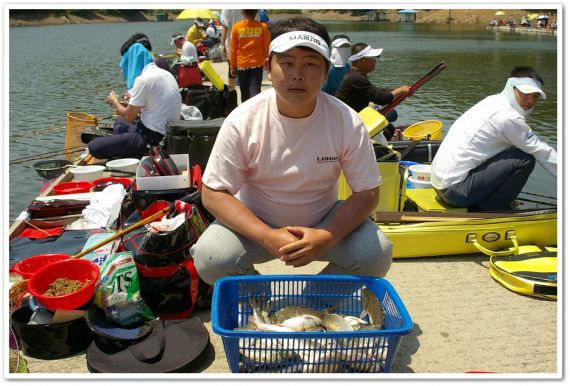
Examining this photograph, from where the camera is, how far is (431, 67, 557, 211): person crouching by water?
141 inches

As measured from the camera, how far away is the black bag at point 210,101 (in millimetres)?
7977

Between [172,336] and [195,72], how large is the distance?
25.4 ft

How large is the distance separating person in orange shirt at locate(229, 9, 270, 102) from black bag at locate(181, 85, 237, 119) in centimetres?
51

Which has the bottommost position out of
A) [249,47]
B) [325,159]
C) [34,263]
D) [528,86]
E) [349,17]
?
[34,263]

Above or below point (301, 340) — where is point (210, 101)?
above

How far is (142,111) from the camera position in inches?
217

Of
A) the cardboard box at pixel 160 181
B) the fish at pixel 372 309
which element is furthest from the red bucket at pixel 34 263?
the fish at pixel 372 309

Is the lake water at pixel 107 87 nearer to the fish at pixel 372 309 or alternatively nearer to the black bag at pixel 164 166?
the black bag at pixel 164 166

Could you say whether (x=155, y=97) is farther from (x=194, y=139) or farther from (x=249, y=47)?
(x=249, y=47)

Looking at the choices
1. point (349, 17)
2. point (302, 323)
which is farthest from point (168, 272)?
point (349, 17)

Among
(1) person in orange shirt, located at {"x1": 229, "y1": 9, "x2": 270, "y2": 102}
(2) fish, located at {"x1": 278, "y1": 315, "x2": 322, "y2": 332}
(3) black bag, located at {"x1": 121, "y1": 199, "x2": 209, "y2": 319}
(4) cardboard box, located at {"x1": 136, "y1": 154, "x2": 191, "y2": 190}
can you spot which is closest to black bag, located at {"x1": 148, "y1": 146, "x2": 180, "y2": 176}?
(4) cardboard box, located at {"x1": 136, "y1": 154, "x2": 191, "y2": 190}

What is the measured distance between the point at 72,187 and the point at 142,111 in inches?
46.8

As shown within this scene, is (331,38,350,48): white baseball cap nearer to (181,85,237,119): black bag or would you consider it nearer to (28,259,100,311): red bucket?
(181,85,237,119): black bag

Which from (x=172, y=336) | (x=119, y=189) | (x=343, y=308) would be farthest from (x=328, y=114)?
(x=119, y=189)
